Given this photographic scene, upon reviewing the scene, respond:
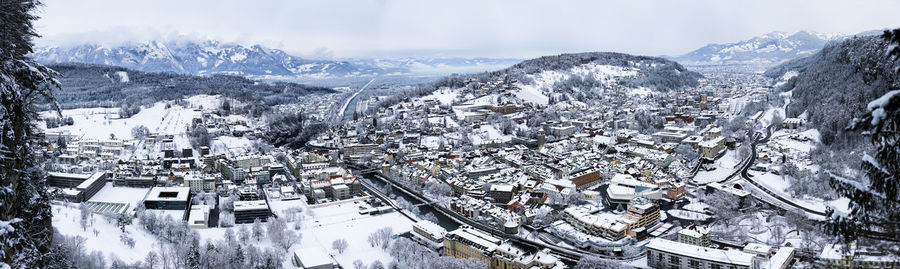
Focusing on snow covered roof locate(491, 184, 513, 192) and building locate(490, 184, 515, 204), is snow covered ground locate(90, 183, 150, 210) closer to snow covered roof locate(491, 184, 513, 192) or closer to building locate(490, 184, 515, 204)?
building locate(490, 184, 515, 204)

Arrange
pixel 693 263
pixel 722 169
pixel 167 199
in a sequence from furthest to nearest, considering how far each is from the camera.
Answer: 1. pixel 722 169
2. pixel 167 199
3. pixel 693 263

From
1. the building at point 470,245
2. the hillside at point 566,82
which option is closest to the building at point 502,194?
the building at point 470,245

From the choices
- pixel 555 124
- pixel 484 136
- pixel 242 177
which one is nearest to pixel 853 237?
pixel 242 177

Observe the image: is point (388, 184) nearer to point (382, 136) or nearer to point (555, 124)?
point (382, 136)

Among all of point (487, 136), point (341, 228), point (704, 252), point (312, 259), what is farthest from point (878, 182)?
point (487, 136)

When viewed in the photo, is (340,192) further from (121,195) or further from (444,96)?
(444,96)

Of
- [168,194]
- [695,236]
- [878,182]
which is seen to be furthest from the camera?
[168,194]

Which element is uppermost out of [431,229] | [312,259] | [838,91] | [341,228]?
[838,91]
